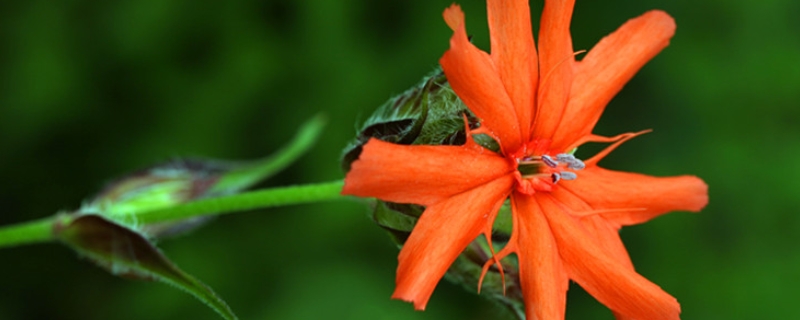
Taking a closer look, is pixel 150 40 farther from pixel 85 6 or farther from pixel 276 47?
pixel 276 47

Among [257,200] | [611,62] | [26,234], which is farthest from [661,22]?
[26,234]

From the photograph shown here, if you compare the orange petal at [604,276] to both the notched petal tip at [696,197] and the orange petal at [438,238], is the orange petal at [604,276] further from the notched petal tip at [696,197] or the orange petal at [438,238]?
the notched petal tip at [696,197]

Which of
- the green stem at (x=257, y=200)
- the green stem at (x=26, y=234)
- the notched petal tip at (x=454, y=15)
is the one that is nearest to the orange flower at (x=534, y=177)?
the notched petal tip at (x=454, y=15)

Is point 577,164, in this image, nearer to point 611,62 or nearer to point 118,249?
point 611,62

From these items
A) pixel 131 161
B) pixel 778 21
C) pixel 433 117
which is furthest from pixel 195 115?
pixel 778 21

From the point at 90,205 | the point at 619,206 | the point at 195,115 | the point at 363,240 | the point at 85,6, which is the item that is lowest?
the point at 619,206

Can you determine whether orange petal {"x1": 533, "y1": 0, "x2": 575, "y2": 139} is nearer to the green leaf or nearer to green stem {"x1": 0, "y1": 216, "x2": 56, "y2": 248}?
the green leaf
